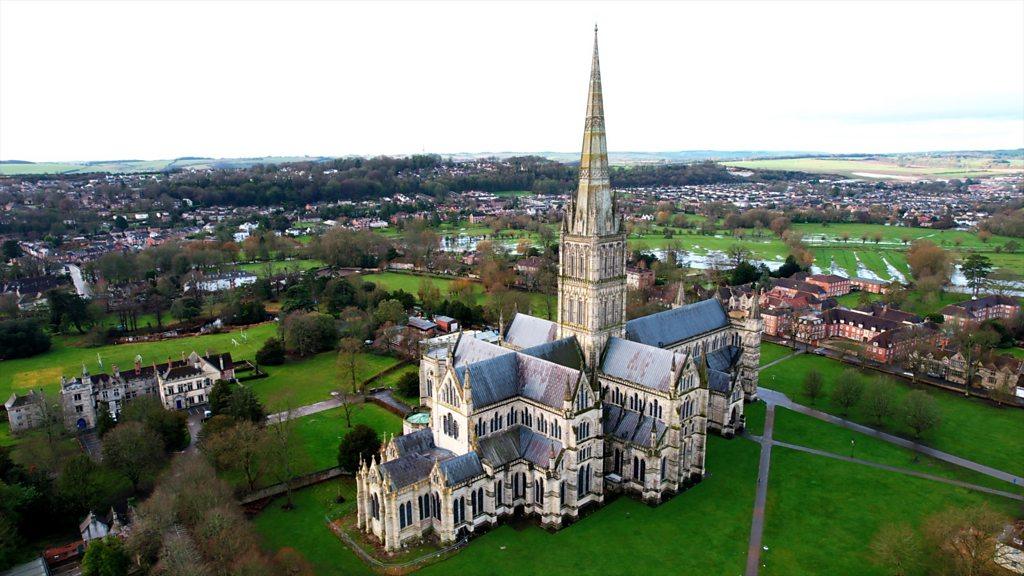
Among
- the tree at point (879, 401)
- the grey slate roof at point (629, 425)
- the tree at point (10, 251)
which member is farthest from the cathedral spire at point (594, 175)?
the tree at point (10, 251)

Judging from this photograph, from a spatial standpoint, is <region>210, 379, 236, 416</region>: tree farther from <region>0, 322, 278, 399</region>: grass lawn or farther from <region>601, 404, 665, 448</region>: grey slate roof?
<region>601, 404, 665, 448</region>: grey slate roof

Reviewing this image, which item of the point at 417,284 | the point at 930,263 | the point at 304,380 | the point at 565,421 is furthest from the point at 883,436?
the point at 417,284

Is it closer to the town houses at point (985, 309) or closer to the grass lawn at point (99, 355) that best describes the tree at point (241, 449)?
the grass lawn at point (99, 355)

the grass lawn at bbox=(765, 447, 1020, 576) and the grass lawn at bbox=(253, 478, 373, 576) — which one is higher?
the grass lawn at bbox=(253, 478, 373, 576)

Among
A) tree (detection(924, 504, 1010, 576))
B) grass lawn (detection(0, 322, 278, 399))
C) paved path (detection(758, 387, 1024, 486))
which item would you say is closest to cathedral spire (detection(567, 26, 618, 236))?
tree (detection(924, 504, 1010, 576))

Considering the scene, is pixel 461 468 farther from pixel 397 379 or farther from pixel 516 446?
pixel 397 379

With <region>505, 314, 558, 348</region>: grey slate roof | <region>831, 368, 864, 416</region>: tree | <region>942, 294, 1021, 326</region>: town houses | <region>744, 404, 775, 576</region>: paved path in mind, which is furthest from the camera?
<region>942, 294, 1021, 326</region>: town houses
